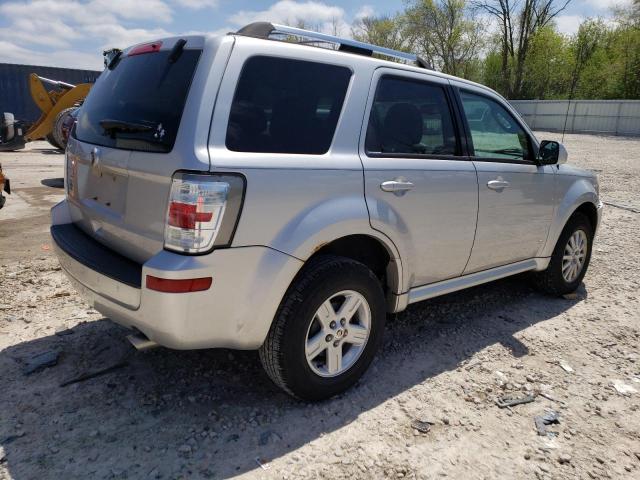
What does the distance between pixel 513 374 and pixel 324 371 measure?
1.31 metres

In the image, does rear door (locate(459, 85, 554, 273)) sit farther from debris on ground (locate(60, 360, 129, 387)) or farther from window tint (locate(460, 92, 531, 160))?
debris on ground (locate(60, 360, 129, 387))

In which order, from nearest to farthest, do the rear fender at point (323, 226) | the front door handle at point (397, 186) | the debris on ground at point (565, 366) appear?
1. the rear fender at point (323, 226)
2. the front door handle at point (397, 186)
3. the debris on ground at point (565, 366)

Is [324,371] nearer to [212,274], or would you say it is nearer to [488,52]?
[212,274]

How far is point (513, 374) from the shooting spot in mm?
3301

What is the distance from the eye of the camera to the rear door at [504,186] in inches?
140

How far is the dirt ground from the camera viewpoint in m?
2.42

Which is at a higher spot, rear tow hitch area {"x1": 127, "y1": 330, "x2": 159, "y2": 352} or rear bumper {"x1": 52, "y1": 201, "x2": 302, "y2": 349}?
rear bumper {"x1": 52, "y1": 201, "x2": 302, "y2": 349}

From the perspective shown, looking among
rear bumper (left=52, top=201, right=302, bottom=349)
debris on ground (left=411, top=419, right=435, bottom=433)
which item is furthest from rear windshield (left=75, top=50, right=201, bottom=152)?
debris on ground (left=411, top=419, right=435, bottom=433)

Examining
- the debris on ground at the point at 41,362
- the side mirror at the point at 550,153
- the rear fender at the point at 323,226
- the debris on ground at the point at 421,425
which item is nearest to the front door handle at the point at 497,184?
the side mirror at the point at 550,153

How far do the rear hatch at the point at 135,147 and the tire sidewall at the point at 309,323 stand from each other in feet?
2.50

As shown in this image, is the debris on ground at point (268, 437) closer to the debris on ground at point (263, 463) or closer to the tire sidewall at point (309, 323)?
the debris on ground at point (263, 463)

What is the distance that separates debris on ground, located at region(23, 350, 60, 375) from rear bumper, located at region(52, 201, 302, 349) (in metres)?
0.86

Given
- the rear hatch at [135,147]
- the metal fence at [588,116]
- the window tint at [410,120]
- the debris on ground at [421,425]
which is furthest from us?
the metal fence at [588,116]

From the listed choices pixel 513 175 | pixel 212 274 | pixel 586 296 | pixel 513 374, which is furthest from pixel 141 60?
pixel 586 296
